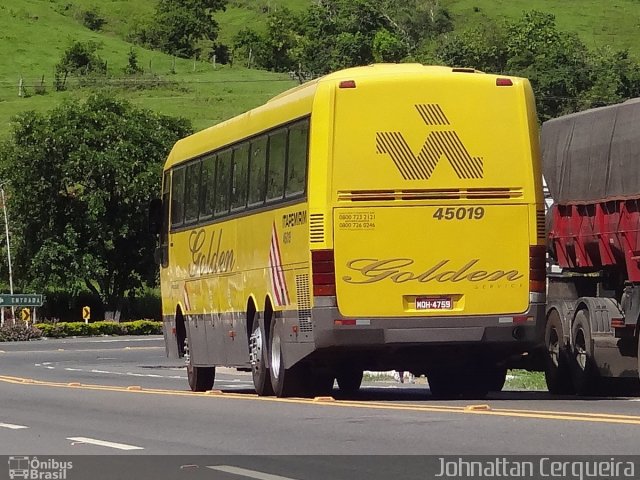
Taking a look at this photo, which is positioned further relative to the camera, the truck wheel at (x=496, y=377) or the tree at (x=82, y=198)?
the tree at (x=82, y=198)

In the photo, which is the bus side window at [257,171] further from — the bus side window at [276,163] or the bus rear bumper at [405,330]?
the bus rear bumper at [405,330]

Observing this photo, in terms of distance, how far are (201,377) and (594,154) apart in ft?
23.3

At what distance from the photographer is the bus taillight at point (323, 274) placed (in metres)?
19.7

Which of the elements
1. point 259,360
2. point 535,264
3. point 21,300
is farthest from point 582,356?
point 21,300

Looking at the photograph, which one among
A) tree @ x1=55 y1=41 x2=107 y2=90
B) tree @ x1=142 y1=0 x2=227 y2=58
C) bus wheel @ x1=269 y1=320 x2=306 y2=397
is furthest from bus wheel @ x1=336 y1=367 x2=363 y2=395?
tree @ x1=142 y1=0 x2=227 y2=58

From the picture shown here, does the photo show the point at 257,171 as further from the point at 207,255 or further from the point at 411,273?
the point at 411,273

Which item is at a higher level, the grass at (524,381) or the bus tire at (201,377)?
the bus tire at (201,377)

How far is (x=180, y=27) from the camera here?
7697 inches

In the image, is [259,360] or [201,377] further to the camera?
[201,377]

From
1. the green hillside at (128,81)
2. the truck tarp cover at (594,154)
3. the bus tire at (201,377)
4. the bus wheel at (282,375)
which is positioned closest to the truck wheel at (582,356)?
the truck tarp cover at (594,154)

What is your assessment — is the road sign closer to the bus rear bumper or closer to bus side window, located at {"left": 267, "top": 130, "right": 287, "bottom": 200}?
bus side window, located at {"left": 267, "top": 130, "right": 287, "bottom": 200}

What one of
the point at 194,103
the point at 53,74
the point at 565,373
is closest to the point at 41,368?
the point at 565,373

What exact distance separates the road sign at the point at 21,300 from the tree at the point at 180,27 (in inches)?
4579

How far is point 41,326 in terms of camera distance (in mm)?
78812
